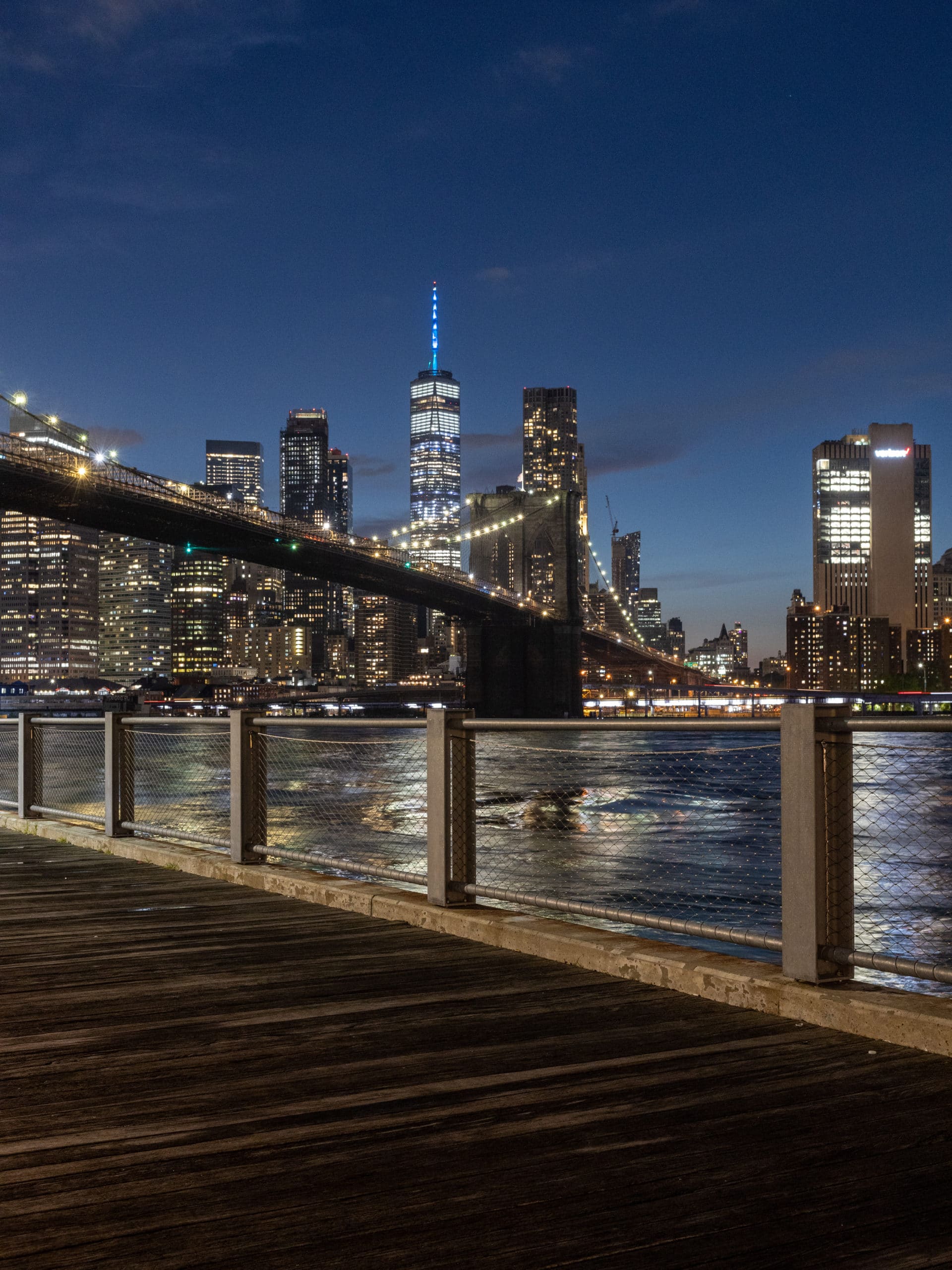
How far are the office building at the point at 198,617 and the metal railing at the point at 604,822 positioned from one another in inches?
6006

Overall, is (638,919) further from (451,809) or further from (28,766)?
(28,766)

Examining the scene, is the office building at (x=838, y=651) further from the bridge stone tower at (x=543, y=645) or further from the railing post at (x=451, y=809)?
the railing post at (x=451, y=809)

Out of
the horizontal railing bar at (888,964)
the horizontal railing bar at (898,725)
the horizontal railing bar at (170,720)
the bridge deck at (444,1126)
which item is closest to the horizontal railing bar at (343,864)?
the horizontal railing bar at (170,720)

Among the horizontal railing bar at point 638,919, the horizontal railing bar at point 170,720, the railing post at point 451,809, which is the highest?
Result: the horizontal railing bar at point 170,720

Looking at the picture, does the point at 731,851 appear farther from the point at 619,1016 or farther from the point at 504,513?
the point at 504,513

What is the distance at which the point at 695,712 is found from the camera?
312ft

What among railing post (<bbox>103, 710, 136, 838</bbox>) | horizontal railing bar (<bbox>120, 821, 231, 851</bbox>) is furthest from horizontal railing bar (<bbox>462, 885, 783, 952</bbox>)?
railing post (<bbox>103, 710, 136, 838</bbox>)

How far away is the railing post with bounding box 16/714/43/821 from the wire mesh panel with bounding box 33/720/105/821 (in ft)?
0.05

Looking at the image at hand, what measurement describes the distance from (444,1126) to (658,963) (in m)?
1.39

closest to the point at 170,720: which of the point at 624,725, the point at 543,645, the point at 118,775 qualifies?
the point at 118,775

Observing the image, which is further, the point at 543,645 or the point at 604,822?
the point at 543,645

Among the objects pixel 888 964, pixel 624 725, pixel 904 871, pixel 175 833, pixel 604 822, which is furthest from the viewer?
pixel 604 822

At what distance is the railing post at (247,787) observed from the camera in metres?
6.23

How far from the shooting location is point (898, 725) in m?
3.38
